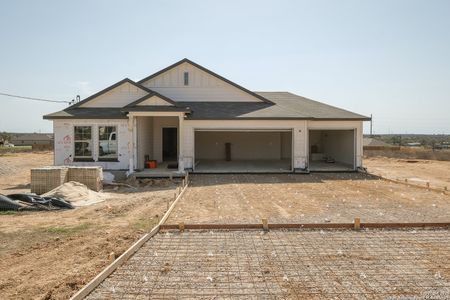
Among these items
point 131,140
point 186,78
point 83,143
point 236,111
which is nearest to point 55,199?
point 131,140

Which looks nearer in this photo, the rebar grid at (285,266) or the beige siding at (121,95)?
the rebar grid at (285,266)

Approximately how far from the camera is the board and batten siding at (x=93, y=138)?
1741 centimetres

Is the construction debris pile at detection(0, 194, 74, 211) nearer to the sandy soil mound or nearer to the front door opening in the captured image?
the sandy soil mound

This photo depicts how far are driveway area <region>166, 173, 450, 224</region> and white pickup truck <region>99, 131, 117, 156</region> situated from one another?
16.0ft

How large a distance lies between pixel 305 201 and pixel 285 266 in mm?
5826

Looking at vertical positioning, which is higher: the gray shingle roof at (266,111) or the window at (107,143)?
the gray shingle roof at (266,111)

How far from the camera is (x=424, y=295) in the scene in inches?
181

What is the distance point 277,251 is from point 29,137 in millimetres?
101340

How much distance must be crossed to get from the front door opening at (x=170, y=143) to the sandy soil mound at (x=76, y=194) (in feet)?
34.3

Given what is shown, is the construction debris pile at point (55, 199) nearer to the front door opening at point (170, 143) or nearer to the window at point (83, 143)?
the window at point (83, 143)

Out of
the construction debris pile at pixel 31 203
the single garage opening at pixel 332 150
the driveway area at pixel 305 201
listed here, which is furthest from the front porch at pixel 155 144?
the single garage opening at pixel 332 150

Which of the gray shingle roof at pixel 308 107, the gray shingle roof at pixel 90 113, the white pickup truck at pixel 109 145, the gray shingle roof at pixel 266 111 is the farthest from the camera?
the gray shingle roof at pixel 308 107

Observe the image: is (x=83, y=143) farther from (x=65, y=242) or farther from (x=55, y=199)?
(x=65, y=242)

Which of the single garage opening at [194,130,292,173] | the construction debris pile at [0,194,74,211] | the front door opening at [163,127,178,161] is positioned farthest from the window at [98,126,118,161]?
the single garage opening at [194,130,292,173]
